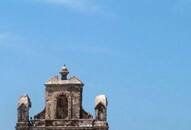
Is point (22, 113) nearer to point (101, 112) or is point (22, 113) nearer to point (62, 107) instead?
point (62, 107)

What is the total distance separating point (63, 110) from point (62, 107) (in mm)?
259

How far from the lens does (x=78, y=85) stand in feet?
581

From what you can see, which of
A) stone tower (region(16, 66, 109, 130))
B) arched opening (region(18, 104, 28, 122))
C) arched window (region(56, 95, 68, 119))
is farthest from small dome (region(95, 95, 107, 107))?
arched opening (region(18, 104, 28, 122))

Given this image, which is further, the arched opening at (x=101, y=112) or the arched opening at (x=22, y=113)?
the arched opening at (x=22, y=113)

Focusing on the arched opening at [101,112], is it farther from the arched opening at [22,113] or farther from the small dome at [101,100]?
the arched opening at [22,113]

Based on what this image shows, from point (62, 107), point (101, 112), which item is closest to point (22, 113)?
point (62, 107)

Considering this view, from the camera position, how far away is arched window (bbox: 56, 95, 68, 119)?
177000mm

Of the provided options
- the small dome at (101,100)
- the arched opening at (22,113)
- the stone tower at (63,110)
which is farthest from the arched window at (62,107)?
the arched opening at (22,113)

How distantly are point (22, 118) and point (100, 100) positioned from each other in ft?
18.8

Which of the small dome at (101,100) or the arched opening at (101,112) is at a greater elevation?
the small dome at (101,100)

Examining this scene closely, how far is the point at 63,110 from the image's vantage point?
177m

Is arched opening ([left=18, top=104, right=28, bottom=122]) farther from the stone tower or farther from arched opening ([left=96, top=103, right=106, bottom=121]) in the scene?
arched opening ([left=96, top=103, right=106, bottom=121])

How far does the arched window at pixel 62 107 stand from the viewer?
17700 centimetres

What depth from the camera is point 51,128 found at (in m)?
176
